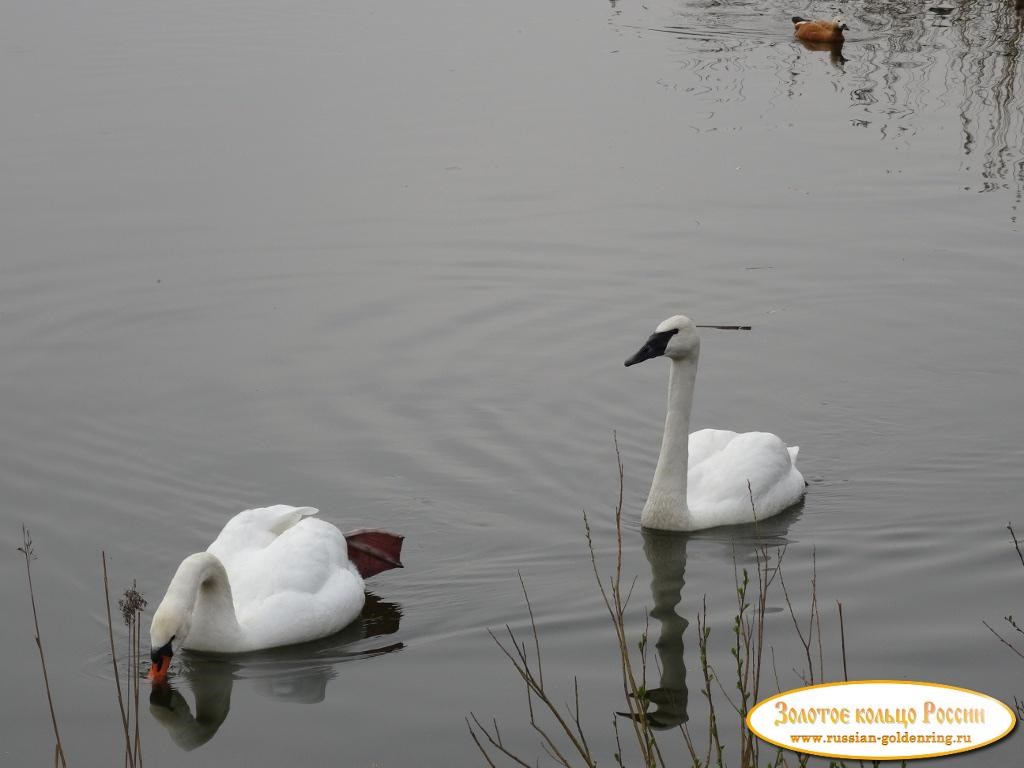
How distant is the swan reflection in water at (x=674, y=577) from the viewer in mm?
6566

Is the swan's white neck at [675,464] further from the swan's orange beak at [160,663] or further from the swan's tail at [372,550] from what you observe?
the swan's orange beak at [160,663]

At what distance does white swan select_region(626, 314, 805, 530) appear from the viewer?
8383 millimetres

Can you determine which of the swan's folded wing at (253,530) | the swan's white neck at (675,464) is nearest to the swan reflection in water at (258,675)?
the swan's folded wing at (253,530)

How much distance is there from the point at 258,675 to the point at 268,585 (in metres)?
0.53

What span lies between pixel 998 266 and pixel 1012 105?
229 inches

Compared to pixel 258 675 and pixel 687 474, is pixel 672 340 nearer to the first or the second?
pixel 687 474

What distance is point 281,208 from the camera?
14000 mm

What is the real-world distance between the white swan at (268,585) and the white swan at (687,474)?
1.65 m

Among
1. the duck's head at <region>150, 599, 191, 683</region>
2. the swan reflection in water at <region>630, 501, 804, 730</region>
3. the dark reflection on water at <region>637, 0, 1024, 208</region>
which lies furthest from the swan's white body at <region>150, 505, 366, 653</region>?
the dark reflection on water at <region>637, 0, 1024, 208</region>

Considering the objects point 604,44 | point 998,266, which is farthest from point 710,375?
point 604,44

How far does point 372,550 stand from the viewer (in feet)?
25.0

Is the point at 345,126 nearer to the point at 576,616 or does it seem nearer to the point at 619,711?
the point at 576,616

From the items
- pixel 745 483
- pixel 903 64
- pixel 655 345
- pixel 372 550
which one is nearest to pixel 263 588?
pixel 372 550

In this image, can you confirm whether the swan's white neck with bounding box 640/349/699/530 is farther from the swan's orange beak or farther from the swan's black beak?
the swan's orange beak
